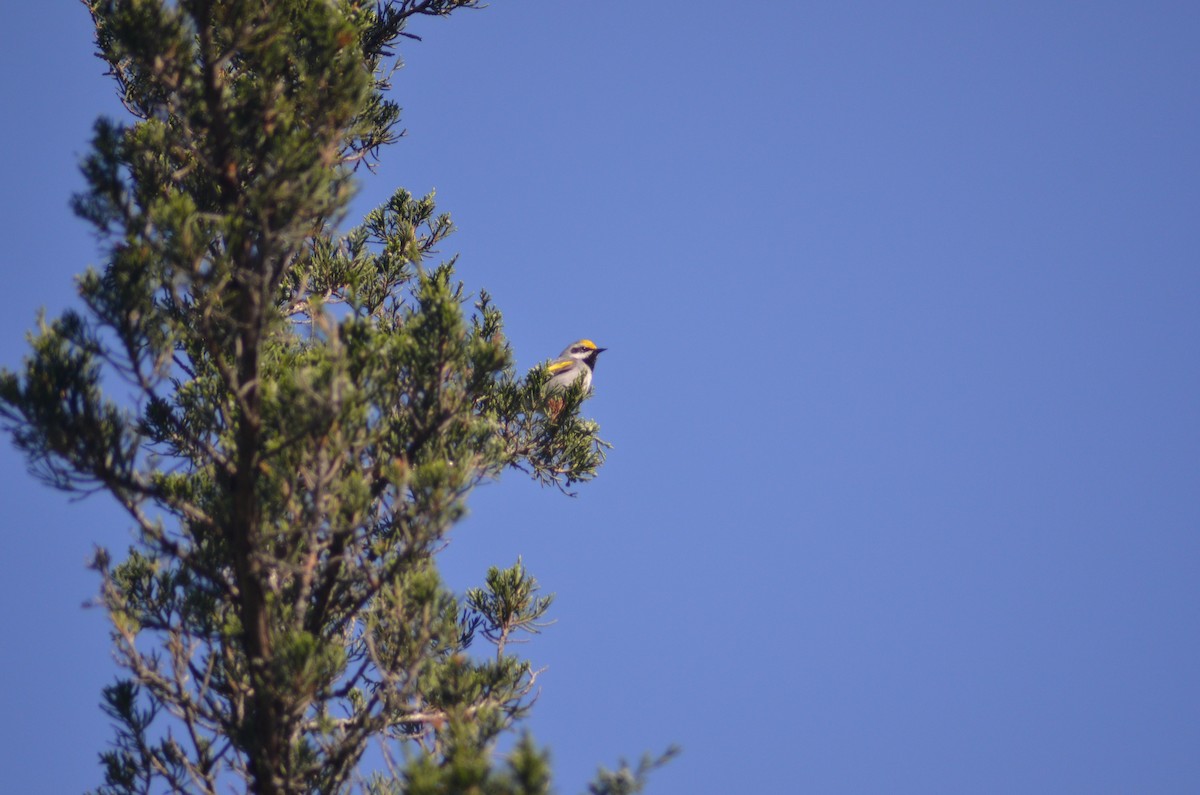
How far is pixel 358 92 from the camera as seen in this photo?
5641mm

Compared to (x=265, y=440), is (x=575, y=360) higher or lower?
higher

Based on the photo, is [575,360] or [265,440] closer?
[265,440]

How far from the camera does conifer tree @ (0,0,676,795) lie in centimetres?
498

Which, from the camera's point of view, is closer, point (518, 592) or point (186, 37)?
point (186, 37)

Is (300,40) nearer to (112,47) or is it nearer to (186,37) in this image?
(186,37)

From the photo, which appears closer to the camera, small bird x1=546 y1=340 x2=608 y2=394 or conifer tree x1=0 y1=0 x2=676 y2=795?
conifer tree x1=0 y1=0 x2=676 y2=795

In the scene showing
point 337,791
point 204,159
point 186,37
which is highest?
point 186,37

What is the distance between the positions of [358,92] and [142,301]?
1651 mm

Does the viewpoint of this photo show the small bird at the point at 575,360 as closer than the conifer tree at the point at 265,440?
No

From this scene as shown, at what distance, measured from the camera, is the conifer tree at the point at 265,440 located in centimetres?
498

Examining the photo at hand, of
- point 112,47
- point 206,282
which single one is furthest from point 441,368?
point 112,47

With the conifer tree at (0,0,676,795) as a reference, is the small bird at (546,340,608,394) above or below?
above

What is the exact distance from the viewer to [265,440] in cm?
546

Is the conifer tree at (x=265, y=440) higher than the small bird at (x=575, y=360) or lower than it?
lower
